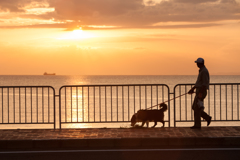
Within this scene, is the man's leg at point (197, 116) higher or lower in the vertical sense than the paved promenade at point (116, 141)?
higher

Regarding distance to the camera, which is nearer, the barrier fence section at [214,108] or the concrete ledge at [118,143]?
the concrete ledge at [118,143]

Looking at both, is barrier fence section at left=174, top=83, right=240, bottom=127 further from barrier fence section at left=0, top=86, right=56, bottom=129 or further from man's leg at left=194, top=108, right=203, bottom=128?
barrier fence section at left=0, top=86, right=56, bottom=129

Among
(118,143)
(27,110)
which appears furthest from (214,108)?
(27,110)

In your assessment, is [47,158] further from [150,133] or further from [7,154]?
[150,133]

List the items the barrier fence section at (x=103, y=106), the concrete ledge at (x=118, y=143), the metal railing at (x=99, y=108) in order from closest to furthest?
the concrete ledge at (x=118, y=143), the metal railing at (x=99, y=108), the barrier fence section at (x=103, y=106)

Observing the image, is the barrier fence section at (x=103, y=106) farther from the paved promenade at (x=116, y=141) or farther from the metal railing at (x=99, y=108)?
the paved promenade at (x=116, y=141)

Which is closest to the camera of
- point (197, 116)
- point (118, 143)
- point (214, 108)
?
point (118, 143)

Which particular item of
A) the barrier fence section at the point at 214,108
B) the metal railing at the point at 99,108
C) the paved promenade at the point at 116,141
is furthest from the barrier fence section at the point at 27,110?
the barrier fence section at the point at 214,108

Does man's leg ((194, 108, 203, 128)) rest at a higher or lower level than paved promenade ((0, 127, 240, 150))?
higher

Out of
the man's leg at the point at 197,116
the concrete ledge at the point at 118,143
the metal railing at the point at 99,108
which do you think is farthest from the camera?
the metal railing at the point at 99,108

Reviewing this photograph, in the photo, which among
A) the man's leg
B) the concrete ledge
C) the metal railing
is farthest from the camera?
the metal railing

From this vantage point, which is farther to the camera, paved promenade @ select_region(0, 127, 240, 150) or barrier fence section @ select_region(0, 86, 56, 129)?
barrier fence section @ select_region(0, 86, 56, 129)

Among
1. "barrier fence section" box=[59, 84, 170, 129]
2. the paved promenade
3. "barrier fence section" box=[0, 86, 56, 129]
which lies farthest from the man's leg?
"barrier fence section" box=[0, 86, 56, 129]

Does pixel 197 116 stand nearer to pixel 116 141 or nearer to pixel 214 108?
pixel 214 108
